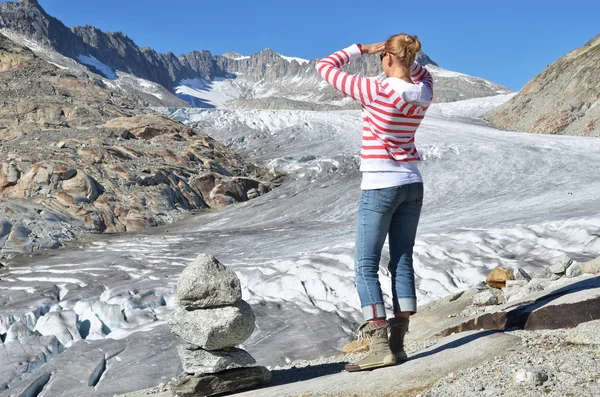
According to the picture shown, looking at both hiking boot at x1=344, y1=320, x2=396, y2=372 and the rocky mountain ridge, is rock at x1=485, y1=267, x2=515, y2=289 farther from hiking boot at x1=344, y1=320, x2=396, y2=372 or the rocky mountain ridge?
the rocky mountain ridge

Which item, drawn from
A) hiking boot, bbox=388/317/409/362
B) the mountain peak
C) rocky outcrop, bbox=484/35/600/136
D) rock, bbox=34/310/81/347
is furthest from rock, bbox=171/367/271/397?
the mountain peak

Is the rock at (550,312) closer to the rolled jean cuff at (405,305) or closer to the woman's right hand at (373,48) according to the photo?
the rolled jean cuff at (405,305)

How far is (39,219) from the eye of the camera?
47.7 feet

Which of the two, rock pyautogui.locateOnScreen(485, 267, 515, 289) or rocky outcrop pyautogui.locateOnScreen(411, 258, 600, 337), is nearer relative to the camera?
rocky outcrop pyautogui.locateOnScreen(411, 258, 600, 337)

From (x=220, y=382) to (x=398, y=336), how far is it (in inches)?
54.3

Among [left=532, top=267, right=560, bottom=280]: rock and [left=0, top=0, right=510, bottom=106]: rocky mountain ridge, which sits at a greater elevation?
[left=0, top=0, right=510, bottom=106]: rocky mountain ridge

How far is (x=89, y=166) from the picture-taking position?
18.5m

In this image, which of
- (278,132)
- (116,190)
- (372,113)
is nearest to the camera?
(372,113)

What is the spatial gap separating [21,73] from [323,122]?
44.9 feet

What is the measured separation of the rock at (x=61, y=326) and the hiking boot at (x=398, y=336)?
5.48m

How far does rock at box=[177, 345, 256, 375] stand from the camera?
467 centimetres

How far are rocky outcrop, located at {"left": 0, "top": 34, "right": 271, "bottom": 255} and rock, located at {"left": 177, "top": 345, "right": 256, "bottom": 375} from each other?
937 cm

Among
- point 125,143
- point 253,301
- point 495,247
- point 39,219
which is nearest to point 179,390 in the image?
point 253,301

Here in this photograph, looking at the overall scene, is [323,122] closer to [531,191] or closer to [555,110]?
[555,110]
